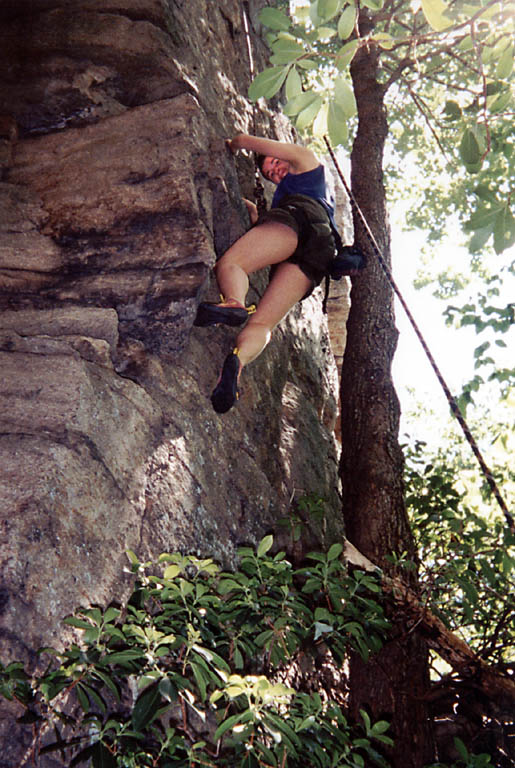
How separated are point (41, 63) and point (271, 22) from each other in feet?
7.09

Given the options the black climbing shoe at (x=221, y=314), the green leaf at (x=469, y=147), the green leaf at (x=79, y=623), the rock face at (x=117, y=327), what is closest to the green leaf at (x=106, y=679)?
the green leaf at (x=79, y=623)

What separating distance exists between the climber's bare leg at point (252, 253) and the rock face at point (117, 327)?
26 centimetres

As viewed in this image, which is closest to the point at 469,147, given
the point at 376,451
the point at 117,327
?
the point at 117,327

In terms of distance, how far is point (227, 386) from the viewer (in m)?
3.64

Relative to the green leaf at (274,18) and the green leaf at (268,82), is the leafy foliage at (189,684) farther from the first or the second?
the green leaf at (274,18)

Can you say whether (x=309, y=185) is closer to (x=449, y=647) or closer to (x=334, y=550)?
(x=334, y=550)

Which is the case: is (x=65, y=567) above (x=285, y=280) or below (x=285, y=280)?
below

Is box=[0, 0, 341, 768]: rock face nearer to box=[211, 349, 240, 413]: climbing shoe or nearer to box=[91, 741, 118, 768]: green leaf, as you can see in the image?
box=[211, 349, 240, 413]: climbing shoe

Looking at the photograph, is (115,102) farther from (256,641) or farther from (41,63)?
(256,641)

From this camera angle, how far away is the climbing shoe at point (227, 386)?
3646 millimetres

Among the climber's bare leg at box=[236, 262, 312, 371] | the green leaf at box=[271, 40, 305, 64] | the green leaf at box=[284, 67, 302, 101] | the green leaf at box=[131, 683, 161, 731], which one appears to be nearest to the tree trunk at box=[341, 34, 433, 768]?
Result: the climber's bare leg at box=[236, 262, 312, 371]

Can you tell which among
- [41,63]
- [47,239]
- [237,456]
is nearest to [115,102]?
[41,63]

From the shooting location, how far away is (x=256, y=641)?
2416 mm

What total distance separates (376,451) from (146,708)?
11.5 ft
